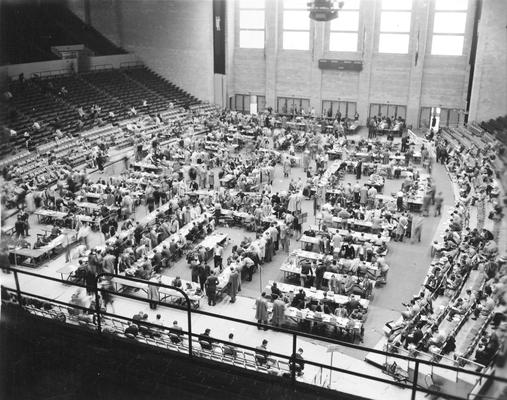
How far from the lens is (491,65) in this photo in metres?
37.8

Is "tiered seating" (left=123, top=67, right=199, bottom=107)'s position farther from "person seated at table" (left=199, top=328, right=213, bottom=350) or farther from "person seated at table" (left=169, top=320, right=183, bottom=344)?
"person seated at table" (left=199, top=328, right=213, bottom=350)

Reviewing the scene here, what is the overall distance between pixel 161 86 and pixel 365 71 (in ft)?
56.4

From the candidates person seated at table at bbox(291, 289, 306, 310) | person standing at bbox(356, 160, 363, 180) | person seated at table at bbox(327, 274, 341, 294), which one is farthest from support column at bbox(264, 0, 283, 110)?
person seated at table at bbox(291, 289, 306, 310)

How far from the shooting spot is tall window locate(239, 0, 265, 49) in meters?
45.1

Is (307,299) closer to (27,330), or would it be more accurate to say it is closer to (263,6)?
(27,330)

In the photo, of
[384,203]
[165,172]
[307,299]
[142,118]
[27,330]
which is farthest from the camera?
[142,118]

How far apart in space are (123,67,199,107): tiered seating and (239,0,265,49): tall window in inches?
257

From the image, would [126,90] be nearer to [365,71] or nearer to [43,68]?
[43,68]

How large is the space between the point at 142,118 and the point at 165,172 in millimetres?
11837

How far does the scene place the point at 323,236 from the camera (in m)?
20.4

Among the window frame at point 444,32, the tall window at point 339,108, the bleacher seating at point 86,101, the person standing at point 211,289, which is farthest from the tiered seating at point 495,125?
the person standing at point 211,289

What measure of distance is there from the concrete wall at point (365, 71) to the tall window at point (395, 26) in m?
0.40

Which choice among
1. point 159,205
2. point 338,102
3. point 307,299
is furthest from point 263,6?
point 307,299

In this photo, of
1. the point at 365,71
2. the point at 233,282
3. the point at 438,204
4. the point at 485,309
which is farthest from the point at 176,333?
the point at 365,71
